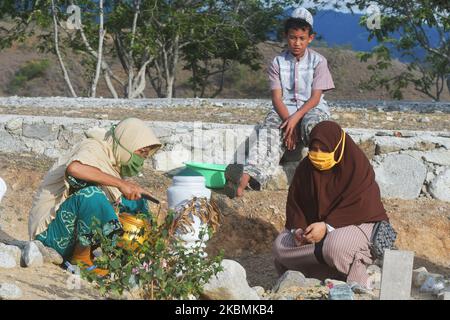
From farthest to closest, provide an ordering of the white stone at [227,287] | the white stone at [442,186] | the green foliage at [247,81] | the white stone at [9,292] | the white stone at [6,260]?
the green foliage at [247,81]
the white stone at [442,186]
the white stone at [6,260]
the white stone at [227,287]
the white stone at [9,292]

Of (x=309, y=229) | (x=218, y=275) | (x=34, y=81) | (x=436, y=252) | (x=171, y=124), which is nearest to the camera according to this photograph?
(x=218, y=275)

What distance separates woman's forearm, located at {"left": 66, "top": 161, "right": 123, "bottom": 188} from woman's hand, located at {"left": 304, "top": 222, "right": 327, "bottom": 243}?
3.50 feet

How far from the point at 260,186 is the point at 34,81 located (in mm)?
27893

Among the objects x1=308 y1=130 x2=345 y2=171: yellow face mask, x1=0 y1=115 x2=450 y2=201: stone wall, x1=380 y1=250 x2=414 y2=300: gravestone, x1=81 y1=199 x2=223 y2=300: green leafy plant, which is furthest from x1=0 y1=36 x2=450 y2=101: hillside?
x1=380 y1=250 x2=414 y2=300: gravestone

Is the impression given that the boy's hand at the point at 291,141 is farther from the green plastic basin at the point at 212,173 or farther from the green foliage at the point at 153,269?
the green foliage at the point at 153,269

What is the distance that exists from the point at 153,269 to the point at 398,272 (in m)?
1.06

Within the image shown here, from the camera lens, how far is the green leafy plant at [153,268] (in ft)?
13.8

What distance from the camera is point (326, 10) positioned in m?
21.6

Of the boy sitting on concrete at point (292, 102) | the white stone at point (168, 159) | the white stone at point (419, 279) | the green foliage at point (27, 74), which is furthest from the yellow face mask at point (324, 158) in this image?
the green foliage at point (27, 74)

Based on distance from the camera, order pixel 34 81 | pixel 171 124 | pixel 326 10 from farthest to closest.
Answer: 1. pixel 34 81
2. pixel 326 10
3. pixel 171 124

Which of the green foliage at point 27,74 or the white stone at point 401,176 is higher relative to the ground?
the white stone at point 401,176

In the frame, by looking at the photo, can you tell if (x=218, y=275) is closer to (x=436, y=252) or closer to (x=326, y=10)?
(x=436, y=252)

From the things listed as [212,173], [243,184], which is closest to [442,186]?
[243,184]

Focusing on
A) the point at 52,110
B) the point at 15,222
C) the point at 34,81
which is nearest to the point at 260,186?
the point at 15,222
